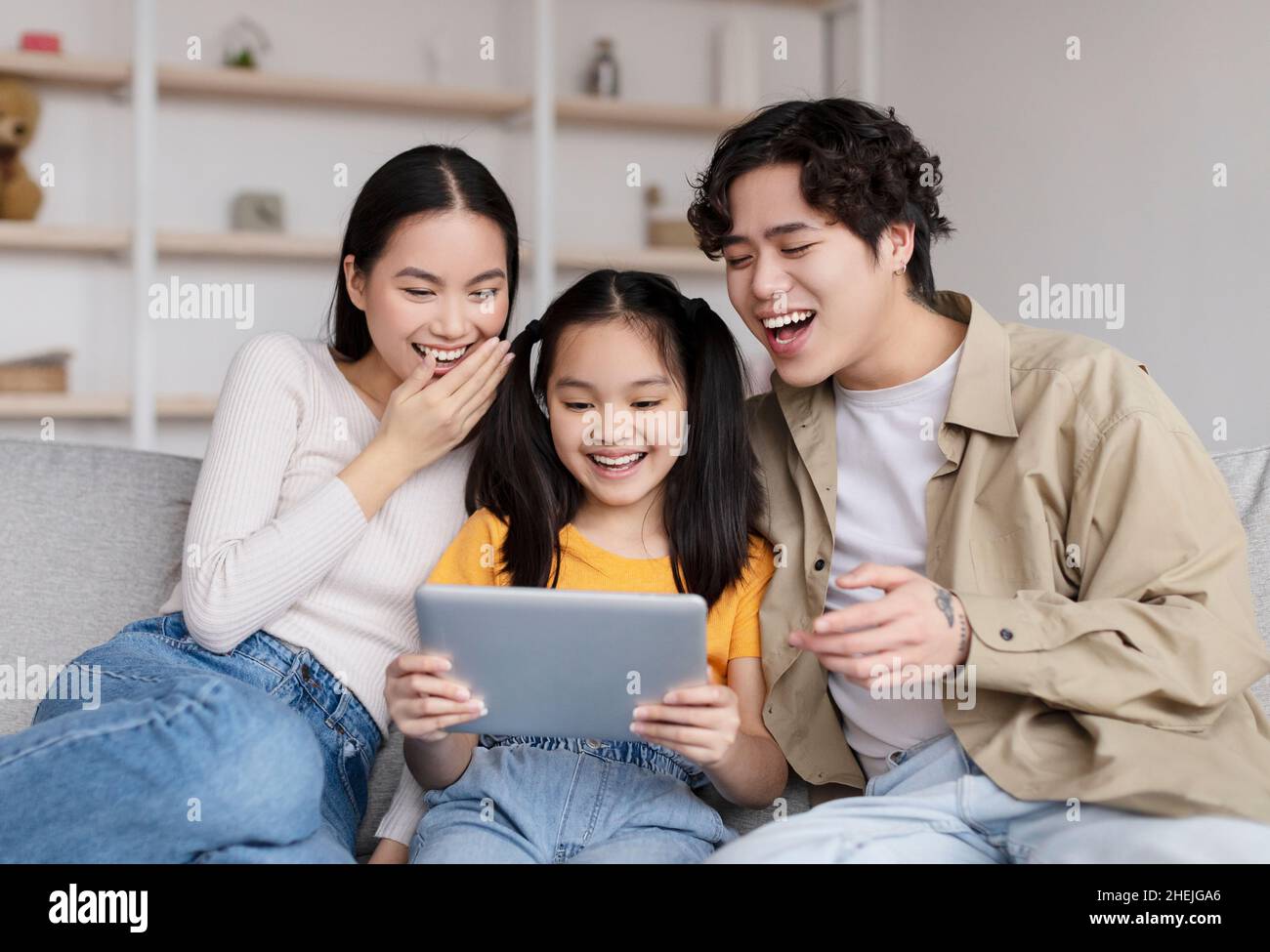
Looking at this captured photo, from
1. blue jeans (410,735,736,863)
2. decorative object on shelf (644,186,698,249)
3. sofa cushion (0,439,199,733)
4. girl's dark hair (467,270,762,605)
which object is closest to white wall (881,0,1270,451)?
decorative object on shelf (644,186,698,249)

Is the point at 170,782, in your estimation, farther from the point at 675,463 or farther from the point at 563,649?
the point at 675,463

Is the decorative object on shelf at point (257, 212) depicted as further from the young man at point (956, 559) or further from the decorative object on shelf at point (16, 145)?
the young man at point (956, 559)

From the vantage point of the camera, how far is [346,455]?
1.85 m

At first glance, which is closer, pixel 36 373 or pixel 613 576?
pixel 613 576

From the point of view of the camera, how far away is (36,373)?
3752 millimetres

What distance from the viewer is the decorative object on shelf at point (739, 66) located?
15.0 ft

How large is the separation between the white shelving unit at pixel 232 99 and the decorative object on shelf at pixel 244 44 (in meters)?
0.08

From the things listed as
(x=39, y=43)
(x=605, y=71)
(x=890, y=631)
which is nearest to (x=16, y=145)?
(x=39, y=43)

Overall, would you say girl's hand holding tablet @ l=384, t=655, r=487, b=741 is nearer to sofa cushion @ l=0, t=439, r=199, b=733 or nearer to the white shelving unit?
sofa cushion @ l=0, t=439, r=199, b=733

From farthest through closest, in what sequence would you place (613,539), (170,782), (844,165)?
(613,539)
(844,165)
(170,782)

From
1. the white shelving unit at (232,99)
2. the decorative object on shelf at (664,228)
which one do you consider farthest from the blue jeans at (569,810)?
the decorative object on shelf at (664,228)

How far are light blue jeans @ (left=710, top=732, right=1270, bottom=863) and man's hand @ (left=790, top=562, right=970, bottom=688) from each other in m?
0.20

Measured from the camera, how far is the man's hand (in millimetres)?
1331

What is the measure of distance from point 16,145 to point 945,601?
136 inches
